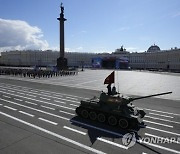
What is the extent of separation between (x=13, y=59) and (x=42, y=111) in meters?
163

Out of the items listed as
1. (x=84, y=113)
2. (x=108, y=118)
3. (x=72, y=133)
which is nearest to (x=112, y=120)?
(x=108, y=118)

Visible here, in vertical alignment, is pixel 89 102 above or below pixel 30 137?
above

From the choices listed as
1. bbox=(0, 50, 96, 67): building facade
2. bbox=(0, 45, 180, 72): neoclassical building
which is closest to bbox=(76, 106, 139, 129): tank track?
bbox=(0, 45, 180, 72): neoclassical building

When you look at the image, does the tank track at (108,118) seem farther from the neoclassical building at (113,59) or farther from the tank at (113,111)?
the neoclassical building at (113,59)

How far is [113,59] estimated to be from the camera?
124500 mm

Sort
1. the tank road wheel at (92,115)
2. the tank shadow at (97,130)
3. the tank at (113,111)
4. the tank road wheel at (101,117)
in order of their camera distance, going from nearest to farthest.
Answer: the tank shadow at (97,130) < the tank at (113,111) < the tank road wheel at (101,117) < the tank road wheel at (92,115)

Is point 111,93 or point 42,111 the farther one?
point 42,111

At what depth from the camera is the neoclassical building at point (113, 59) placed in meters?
116

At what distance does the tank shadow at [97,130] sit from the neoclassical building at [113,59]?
328ft

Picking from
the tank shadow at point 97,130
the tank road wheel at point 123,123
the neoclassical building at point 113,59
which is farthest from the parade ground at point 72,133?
the neoclassical building at point 113,59

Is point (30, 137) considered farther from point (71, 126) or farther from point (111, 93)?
point (111, 93)

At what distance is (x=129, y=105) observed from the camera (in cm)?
1098

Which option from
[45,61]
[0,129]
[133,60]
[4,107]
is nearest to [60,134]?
[0,129]

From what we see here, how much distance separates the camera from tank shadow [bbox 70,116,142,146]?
9.31 m
